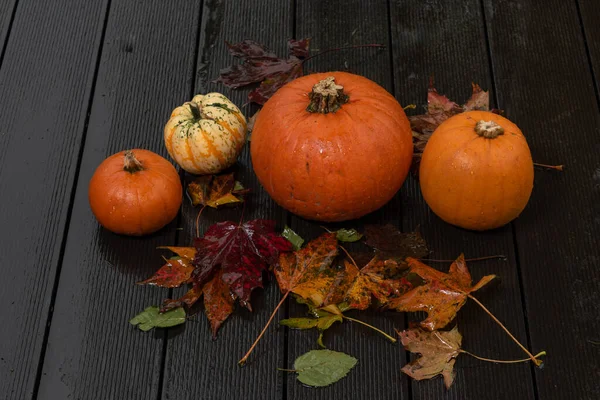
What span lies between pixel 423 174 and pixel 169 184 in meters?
0.63

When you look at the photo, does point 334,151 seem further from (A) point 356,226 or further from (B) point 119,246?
(B) point 119,246

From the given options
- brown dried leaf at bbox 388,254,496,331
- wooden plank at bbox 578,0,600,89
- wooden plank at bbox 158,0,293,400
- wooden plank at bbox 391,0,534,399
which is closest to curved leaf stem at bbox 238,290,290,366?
wooden plank at bbox 158,0,293,400

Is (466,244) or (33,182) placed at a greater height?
(33,182)

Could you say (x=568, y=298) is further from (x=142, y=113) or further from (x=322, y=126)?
(x=142, y=113)

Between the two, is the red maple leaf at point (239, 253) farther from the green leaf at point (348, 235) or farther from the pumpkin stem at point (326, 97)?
the pumpkin stem at point (326, 97)

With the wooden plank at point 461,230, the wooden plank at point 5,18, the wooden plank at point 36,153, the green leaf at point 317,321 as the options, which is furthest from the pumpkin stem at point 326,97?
the wooden plank at point 5,18

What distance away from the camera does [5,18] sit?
2.33 m

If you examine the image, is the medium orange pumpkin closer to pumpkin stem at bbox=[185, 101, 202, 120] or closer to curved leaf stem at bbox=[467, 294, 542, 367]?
pumpkin stem at bbox=[185, 101, 202, 120]

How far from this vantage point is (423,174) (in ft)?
5.61

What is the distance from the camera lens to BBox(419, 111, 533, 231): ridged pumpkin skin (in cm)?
159

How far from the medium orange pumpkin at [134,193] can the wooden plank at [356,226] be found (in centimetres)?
34

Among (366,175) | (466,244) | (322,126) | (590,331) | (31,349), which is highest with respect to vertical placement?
(322,126)

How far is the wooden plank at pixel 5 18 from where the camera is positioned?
2.26 meters

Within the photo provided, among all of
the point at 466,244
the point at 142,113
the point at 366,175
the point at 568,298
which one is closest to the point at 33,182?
the point at 142,113
